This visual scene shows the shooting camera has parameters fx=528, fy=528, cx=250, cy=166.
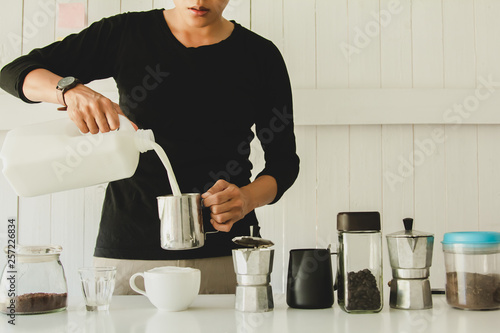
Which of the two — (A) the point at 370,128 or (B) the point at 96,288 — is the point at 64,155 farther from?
(A) the point at 370,128

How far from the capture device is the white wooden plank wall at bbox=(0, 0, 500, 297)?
82.2 inches

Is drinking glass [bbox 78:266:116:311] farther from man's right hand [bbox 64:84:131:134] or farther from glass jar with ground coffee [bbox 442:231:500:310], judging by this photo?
glass jar with ground coffee [bbox 442:231:500:310]

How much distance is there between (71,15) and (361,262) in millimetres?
1631

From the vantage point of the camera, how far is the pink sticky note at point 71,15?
210 cm

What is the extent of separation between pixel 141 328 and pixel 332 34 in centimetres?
156

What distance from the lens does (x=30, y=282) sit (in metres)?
Answer: 0.99

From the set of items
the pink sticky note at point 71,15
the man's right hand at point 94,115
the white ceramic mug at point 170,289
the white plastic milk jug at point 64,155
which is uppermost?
the pink sticky note at point 71,15

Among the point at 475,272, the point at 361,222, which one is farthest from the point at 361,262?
the point at 475,272

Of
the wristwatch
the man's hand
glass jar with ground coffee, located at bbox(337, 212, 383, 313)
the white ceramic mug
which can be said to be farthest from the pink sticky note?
glass jar with ground coffee, located at bbox(337, 212, 383, 313)

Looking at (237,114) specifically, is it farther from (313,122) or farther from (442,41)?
(442,41)

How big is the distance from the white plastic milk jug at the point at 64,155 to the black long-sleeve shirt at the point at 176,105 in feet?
0.97

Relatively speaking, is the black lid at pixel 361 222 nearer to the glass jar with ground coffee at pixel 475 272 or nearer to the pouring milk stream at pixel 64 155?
the glass jar with ground coffee at pixel 475 272

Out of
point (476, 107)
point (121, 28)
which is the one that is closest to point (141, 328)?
point (121, 28)

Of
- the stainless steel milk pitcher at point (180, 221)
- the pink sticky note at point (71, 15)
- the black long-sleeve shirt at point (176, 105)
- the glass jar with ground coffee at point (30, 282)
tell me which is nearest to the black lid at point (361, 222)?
the stainless steel milk pitcher at point (180, 221)
